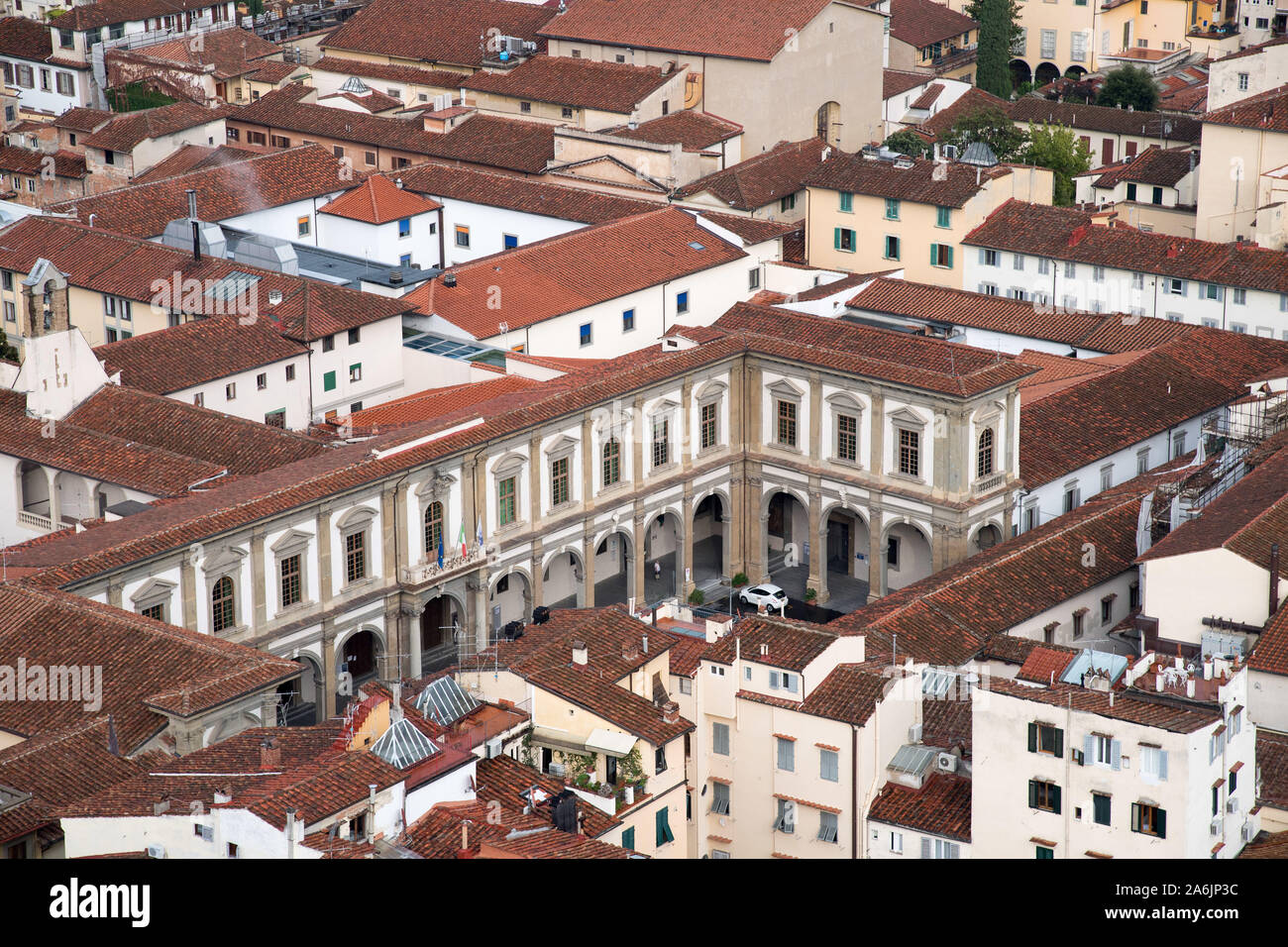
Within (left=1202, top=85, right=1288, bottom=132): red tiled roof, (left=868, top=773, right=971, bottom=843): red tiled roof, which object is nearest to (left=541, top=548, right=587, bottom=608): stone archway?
(left=868, top=773, right=971, bottom=843): red tiled roof

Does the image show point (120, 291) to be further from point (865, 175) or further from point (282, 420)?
point (865, 175)

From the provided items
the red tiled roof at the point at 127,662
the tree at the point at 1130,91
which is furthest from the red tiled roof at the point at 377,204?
the tree at the point at 1130,91

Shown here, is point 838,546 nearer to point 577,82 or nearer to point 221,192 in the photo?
point 221,192

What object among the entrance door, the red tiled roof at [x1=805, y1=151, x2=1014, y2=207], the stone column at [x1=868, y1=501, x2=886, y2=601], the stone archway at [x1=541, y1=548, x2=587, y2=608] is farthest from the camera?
the red tiled roof at [x1=805, y1=151, x2=1014, y2=207]

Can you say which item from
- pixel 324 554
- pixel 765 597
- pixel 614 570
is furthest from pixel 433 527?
pixel 765 597

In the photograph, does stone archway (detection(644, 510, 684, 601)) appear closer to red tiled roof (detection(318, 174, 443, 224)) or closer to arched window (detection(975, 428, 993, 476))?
arched window (detection(975, 428, 993, 476))

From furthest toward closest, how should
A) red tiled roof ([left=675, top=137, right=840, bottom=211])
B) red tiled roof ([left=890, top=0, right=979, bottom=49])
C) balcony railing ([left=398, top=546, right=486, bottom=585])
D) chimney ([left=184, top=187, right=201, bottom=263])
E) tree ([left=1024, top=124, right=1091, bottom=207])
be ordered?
red tiled roof ([left=890, top=0, right=979, bottom=49]), tree ([left=1024, top=124, right=1091, bottom=207]), red tiled roof ([left=675, top=137, right=840, bottom=211]), chimney ([left=184, top=187, right=201, bottom=263]), balcony railing ([left=398, top=546, right=486, bottom=585])
